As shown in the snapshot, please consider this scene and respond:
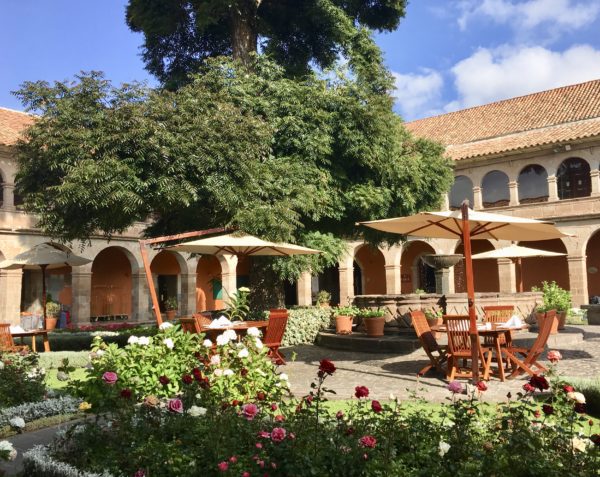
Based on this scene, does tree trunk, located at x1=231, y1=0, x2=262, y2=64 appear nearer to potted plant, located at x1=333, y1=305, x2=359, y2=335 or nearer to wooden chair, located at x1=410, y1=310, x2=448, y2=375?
potted plant, located at x1=333, y1=305, x2=359, y2=335

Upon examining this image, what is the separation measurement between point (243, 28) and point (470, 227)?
8768 mm

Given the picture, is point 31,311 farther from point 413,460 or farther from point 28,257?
point 413,460

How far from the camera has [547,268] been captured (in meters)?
22.0

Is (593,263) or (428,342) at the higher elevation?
(593,263)

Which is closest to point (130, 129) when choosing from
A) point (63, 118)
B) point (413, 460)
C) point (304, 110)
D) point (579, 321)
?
point (63, 118)

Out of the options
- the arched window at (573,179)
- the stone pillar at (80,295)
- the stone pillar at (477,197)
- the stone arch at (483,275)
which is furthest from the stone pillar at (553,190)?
the stone pillar at (80,295)

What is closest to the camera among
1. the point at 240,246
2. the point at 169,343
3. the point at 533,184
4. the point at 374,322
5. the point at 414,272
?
the point at 169,343

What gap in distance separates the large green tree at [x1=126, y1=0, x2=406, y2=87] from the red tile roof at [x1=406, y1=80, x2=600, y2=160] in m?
8.46

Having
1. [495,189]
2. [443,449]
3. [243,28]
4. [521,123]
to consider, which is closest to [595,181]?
[495,189]

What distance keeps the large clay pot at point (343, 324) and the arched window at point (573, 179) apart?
12610 millimetres

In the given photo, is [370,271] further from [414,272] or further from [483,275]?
[483,275]

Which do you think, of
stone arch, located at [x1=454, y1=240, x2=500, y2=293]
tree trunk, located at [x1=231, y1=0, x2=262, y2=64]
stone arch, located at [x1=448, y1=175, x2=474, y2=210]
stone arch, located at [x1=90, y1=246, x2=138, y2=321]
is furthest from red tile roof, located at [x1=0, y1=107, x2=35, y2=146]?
stone arch, located at [x1=454, y1=240, x2=500, y2=293]

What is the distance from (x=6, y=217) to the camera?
17.6 metres

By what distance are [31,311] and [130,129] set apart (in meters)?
14.2
